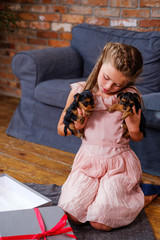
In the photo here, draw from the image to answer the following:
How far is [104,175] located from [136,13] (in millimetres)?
1749

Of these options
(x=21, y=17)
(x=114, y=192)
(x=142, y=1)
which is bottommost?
(x=114, y=192)

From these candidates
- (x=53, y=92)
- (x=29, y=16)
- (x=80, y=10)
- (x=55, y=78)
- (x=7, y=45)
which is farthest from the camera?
(x=7, y=45)

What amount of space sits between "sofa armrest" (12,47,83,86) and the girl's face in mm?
970

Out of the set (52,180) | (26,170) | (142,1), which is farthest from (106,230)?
(142,1)

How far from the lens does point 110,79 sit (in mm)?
1259

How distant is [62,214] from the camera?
111cm

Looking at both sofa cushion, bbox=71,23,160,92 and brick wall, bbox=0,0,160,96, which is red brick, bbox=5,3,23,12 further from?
sofa cushion, bbox=71,23,160,92

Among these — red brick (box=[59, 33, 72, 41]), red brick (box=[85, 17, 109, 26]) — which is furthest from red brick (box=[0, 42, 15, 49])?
red brick (box=[85, 17, 109, 26])

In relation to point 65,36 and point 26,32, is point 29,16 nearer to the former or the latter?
point 26,32

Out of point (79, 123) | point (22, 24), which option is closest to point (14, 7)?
point (22, 24)

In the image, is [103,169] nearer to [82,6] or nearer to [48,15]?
[82,6]

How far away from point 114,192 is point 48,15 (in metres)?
2.39

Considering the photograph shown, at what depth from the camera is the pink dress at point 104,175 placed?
1.29 metres

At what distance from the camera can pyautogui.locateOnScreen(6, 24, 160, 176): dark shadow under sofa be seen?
6.91ft
